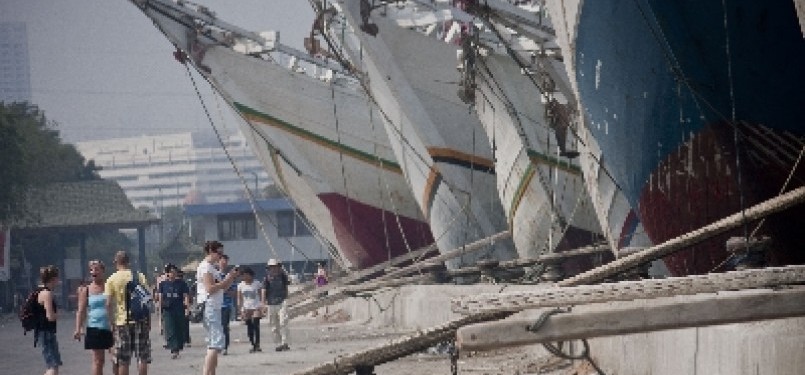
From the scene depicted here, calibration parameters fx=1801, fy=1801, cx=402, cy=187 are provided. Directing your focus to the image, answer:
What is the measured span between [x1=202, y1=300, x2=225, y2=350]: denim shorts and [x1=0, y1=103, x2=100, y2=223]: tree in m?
51.4

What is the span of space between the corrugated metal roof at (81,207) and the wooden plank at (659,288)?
69616mm

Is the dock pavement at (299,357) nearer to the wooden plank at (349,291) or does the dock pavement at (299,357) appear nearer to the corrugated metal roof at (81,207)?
the wooden plank at (349,291)

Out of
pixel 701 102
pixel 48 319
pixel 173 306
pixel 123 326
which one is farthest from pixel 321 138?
pixel 701 102

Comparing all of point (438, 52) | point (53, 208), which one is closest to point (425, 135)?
point (438, 52)

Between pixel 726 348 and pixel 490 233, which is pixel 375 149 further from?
pixel 726 348

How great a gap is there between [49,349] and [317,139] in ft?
64.5

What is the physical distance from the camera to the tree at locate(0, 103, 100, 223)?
222ft

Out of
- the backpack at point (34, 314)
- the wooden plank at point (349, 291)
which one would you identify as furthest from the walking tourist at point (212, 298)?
the wooden plank at point (349, 291)

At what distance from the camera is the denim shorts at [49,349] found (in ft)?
57.7

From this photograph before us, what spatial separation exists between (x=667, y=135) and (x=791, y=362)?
220 inches

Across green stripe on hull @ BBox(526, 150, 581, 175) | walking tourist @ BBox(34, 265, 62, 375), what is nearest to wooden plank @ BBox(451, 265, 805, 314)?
walking tourist @ BBox(34, 265, 62, 375)

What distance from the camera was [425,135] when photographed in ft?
96.1

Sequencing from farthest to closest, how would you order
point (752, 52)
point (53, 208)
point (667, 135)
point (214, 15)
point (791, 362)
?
point (53, 208) < point (214, 15) < point (667, 135) < point (752, 52) < point (791, 362)

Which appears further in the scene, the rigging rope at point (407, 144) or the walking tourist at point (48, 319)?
the rigging rope at point (407, 144)
